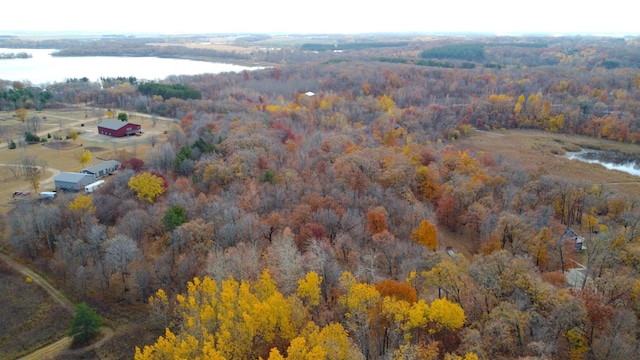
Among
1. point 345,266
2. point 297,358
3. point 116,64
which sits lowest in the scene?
point 345,266

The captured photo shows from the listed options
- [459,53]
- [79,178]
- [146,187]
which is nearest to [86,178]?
[79,178]

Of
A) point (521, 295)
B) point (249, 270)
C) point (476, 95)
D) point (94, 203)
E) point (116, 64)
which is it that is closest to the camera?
point (521, 295)

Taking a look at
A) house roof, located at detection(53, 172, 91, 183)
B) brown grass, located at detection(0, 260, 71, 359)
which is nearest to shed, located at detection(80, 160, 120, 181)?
house roof, located at detection(53, 172, 91, 183)

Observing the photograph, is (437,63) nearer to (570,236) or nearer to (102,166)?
(570,236)

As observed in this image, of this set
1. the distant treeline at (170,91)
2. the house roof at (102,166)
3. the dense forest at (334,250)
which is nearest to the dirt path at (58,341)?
the dense forest at (334,250)

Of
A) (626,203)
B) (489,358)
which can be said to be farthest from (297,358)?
(626,203)

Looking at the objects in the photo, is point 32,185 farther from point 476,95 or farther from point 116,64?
point 116,64
